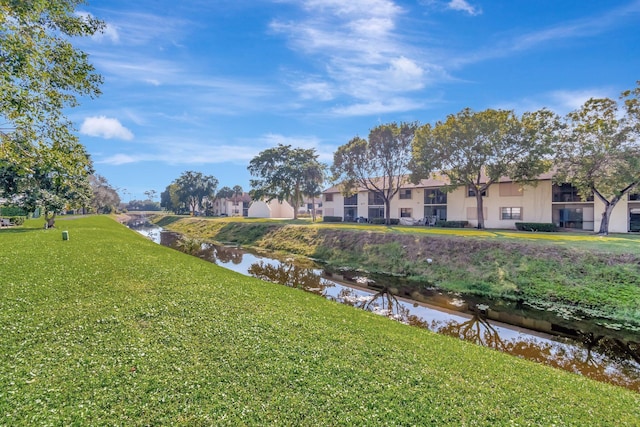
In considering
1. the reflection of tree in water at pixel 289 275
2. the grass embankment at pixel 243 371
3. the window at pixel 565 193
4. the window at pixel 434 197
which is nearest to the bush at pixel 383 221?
the window at pixel 434 197

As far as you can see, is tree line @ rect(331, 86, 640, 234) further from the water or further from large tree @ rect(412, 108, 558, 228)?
the water

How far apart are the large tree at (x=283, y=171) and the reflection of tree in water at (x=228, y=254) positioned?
2030cm

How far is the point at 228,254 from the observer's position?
92.1 feet

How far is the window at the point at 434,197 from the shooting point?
38531mm

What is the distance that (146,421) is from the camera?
439 centimetres

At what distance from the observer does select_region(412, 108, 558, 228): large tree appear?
87.0 ft

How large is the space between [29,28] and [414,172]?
31.3m

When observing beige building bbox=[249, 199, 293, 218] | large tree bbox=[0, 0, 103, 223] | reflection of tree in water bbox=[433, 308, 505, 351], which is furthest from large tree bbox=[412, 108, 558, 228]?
beige building bbox=[249, 199, 293, 218]

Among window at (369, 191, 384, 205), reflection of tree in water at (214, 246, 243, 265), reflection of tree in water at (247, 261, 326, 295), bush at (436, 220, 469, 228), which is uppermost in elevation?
window at (369, 191, 384, 205)

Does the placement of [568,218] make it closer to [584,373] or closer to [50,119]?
[584,373]

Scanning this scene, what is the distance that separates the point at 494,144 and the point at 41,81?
98.6 feet

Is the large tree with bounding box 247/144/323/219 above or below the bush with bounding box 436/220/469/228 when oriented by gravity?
above

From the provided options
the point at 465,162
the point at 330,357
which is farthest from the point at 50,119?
the point at 465,162

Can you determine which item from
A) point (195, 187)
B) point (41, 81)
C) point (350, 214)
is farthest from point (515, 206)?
point (195, 187)
